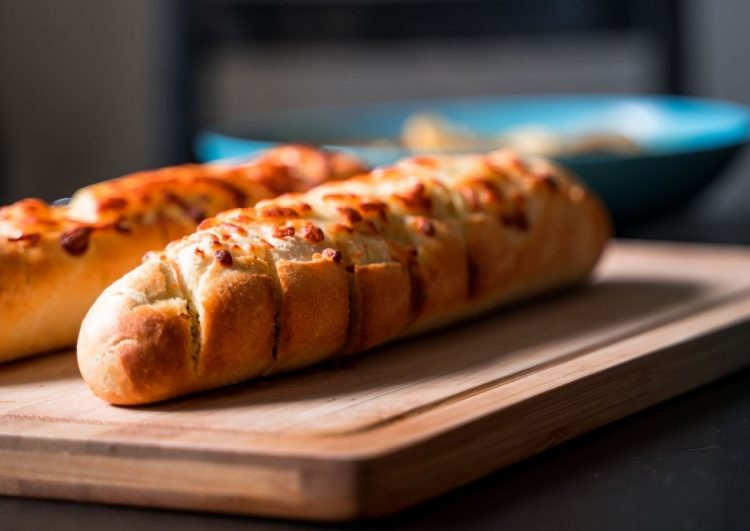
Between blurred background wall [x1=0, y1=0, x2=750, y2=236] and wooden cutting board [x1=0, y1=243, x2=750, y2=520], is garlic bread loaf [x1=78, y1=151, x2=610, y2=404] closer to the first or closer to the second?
wooden cutting board [x1=0, y1=243, x2=750, y2=520]

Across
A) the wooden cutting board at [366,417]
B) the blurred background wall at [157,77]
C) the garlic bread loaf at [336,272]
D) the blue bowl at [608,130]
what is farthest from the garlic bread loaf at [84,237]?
the blurred background wall at [157,77]

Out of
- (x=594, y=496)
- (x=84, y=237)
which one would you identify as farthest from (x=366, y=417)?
(x=84, y=237)

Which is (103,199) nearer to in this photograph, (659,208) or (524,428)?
(524,428)

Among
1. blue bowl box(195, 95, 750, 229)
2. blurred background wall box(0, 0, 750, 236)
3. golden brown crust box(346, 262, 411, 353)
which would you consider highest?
golden brown crust box(346, 262, 411, 353)

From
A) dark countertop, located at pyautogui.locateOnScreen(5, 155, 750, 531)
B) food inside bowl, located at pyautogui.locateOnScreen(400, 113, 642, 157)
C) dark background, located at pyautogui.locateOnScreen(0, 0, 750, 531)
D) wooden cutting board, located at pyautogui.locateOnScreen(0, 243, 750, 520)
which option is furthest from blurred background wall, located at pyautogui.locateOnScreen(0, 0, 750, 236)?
dark countertop, located at pyautogui.locateOnScreen(5, 155, 750, 531)

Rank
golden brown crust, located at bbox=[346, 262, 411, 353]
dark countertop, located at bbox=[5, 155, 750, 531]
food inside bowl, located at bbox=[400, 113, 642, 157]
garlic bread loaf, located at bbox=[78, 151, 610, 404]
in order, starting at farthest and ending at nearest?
food inside bowl, located at bbox=[400, 113, 642, 157] < golden brown crust, located at bbox=[346, 262, 411, 353] < garlic bread loaf, located at bbox=[78, 151, 610, 404] < dark countertop, located at bbox=[5, 155, 750, 531]

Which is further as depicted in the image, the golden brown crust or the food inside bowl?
the food inside bowl

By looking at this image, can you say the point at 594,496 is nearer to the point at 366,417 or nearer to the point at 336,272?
the point at 366,417
